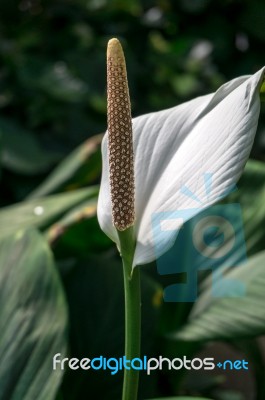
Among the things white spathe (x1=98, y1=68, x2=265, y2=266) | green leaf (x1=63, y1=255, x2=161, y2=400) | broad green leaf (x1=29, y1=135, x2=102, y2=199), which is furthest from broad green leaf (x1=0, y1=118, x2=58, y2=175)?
white spathe (x1=98, y1=68, x2=265, y2=266)

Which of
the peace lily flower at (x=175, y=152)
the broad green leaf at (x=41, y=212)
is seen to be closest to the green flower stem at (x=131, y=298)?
the peace lily flower at (x=175, y=152)

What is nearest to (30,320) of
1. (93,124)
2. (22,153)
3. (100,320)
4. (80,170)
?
(100,320)

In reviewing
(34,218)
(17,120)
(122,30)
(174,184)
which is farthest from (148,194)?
(122,30)

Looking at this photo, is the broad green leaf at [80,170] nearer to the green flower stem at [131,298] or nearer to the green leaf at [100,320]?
the green leaf at [100,320]

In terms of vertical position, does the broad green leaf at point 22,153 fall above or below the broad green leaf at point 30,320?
above

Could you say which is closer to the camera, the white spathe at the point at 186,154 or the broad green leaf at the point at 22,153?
the white spathe at the point at 186,154

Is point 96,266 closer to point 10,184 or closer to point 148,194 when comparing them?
point 148,194

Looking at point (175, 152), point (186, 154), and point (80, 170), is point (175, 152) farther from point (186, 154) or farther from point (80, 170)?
point (80, 170)
